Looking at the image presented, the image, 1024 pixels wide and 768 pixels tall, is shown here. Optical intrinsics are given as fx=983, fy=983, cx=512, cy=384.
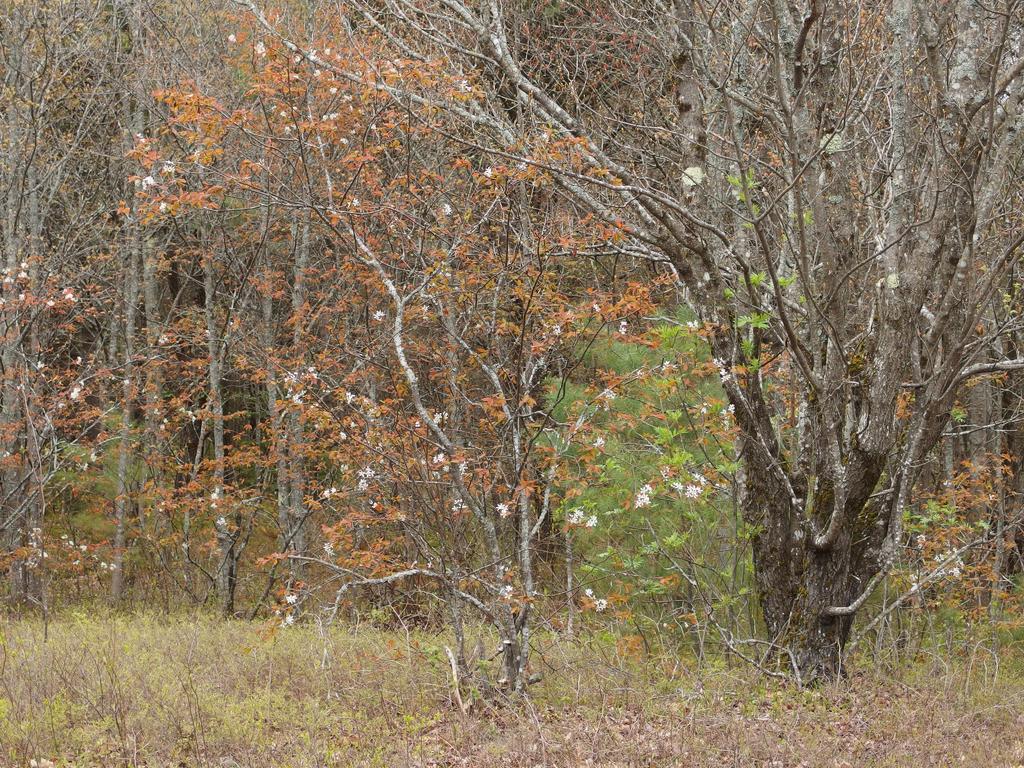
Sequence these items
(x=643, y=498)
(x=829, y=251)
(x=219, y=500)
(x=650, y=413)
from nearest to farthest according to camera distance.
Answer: (x=829, y=251) → (x=643, y=498) → (x=650, y=413) → (x=219, y=500)

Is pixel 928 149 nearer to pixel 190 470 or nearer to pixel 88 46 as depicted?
pixel 190 470

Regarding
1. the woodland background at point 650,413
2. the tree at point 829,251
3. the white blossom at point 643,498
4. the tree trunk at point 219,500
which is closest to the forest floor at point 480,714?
the woodland background at point 650,413

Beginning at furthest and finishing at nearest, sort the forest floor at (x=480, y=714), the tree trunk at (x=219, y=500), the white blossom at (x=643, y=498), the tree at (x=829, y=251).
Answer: the tree trunk at (x=219, y=500)
the white blossom at (x=643, y=498)
the tree at (x=829, y=251)
the forest floor at (x=480, y=714)

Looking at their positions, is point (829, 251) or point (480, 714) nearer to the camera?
point (480, 714)

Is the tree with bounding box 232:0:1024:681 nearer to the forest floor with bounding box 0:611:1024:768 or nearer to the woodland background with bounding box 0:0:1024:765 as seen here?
the woodland background with bounding box 0:0:1024:765

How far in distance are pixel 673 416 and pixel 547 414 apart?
0.89 meters

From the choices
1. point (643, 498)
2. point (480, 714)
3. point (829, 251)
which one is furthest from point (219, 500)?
point (829, 251)

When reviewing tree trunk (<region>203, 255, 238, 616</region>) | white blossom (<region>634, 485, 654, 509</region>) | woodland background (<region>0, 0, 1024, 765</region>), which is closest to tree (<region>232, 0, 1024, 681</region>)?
woodland background (<region>0, 0, 1024, 765</region>)

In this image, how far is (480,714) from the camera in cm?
577

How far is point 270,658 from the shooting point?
7121 mm

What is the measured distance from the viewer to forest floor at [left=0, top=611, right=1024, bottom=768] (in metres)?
4.88

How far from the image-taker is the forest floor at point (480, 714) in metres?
4.88

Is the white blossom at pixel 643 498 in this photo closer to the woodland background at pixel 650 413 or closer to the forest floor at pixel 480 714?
the woodland background at pixel 650 413

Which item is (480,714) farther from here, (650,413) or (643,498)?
(650,413)
